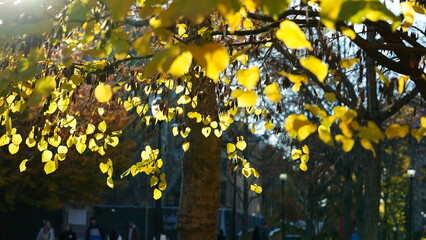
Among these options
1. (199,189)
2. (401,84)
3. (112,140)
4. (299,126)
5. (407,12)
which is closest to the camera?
(299,126)

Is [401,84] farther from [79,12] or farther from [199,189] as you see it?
[199,189]

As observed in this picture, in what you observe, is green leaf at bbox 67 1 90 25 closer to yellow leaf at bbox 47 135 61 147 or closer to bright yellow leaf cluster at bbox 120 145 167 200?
yellow leaf at bbox 47 135 61 147

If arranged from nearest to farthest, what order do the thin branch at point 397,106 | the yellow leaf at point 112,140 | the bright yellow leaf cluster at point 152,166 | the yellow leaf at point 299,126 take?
the yellow leaf at point 299,126 < the yellow leaf at point 112,140 < the bright yellow leaf cluster at point 152,166 < the thin branch at point 397,106

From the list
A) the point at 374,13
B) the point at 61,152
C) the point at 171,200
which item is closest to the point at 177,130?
the point at 61,152

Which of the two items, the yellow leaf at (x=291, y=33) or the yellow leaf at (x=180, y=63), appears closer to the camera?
the yellow leaf at (x=180, y=63)

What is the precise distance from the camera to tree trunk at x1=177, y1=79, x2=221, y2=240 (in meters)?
10.5

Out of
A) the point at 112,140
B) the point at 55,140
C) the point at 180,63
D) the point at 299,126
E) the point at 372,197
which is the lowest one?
the point at 299,126

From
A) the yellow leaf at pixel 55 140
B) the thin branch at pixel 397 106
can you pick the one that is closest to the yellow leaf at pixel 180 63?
the yellow leaf at pixel 55 140

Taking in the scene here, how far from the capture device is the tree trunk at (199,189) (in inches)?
414

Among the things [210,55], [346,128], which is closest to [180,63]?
[210,55]

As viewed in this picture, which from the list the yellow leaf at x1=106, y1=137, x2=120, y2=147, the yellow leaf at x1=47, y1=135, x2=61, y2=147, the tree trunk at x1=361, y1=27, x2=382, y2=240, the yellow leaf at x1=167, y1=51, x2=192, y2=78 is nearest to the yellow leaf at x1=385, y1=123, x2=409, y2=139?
the yellow leaf at x1=167, y1=51, x2=192, y2=78

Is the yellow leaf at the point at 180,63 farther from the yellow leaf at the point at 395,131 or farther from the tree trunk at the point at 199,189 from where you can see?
the tree trunk at the point at 199,189

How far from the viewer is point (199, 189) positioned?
1055 centimetres

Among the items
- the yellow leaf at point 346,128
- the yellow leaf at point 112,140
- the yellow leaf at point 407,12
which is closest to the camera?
the yellow leaf at point 346,128
